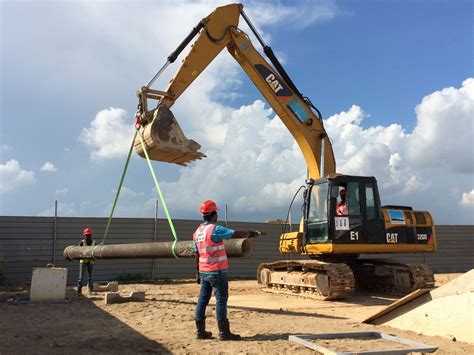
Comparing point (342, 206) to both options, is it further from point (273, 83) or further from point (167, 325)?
point (167, 325)

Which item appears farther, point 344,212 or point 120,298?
point 344,212

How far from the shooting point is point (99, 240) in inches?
623

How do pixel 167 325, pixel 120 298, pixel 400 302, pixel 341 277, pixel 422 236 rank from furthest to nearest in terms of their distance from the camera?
1. pixel 422 236
2. pixel 341 277
3. pixel 120 298
4. pixel 167 325
5. pixel 400 302

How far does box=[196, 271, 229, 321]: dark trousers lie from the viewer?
5773 mm

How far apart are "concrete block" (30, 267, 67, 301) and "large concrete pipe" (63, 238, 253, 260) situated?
3.10 ft

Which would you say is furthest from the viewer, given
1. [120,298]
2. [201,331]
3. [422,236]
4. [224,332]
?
[422,236]

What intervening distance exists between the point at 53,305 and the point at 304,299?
5474 mm

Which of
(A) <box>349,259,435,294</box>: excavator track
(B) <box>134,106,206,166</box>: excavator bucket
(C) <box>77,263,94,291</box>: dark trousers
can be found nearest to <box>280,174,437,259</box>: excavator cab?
(A) <box>349,259,435,294</box>: excavator track

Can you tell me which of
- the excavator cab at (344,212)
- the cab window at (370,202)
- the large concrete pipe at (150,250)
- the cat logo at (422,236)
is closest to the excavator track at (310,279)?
the excavator cab at (344,212)

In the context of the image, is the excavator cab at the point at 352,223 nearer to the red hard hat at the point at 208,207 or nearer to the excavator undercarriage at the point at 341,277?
the excavator undercarriage at the point at 341,277

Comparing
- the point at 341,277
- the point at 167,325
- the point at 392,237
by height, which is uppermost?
the point at 392,237

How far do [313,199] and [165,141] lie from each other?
3.93 meters

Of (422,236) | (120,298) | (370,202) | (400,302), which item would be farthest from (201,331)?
(422,236)

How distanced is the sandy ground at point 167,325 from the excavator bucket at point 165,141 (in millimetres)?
3117
